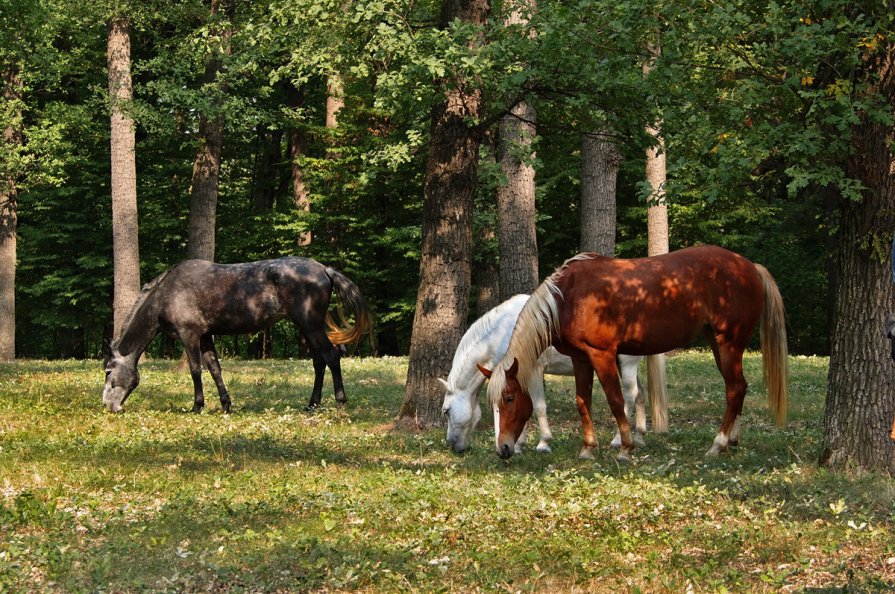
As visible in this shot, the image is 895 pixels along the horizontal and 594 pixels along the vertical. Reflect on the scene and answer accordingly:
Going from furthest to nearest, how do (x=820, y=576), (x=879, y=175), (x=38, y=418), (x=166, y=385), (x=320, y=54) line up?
(x=166, y=385) < (x=38, y=418) < (x=320, y=54) < (x=879, y=175) < (x=820, y=576)

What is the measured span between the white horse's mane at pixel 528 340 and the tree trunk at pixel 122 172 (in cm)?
1438

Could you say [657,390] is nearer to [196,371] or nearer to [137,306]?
[196,371]

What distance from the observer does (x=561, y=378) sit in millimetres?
21156

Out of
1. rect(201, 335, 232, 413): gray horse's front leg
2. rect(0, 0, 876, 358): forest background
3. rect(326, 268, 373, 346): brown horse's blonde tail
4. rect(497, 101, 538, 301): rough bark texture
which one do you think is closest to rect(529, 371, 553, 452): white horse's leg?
rect(0, 0, 876, 358): forest background

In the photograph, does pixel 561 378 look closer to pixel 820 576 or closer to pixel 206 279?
pixel 206 279

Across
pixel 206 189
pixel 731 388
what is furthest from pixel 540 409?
pixel 206 189

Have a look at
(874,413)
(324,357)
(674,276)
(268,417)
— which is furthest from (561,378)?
(874,413)

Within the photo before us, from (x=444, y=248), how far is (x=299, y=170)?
84.4 feet

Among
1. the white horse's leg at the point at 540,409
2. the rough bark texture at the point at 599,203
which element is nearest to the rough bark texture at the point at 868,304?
the white horse's leg at the point at 540,409

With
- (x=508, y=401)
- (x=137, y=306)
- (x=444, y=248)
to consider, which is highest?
(x=444, y=248)

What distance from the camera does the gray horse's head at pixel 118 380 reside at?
53.3 ft

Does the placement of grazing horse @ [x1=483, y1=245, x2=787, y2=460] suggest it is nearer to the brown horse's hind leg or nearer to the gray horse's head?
the brown horse's hind leg

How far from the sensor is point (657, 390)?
43.6ft

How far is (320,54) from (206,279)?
544cm
